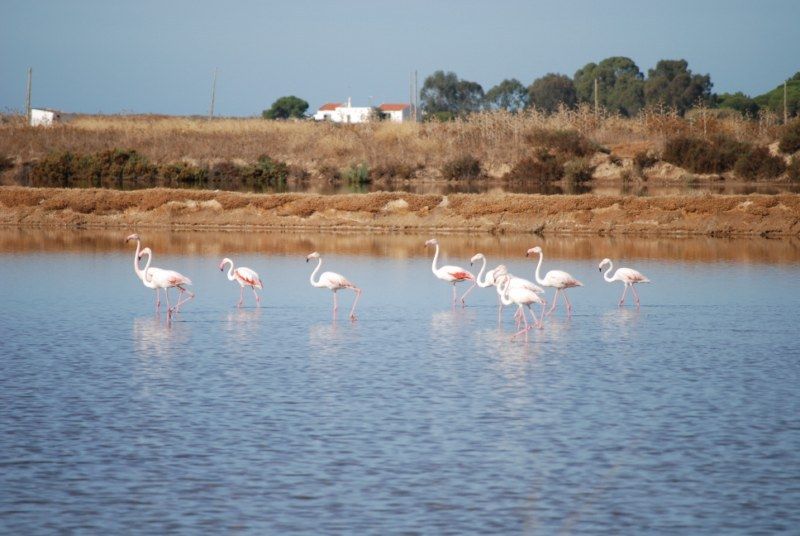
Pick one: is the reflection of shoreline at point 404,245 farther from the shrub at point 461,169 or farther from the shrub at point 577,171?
the shrub at point 461,169

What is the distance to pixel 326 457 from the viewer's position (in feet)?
30.1

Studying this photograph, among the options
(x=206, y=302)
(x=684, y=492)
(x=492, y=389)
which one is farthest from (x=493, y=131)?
(x=684, y=492)

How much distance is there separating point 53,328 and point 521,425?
7700mm

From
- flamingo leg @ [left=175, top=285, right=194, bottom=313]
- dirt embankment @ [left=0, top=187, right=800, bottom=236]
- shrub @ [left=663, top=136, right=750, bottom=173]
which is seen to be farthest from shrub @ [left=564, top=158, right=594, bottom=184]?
flamingo leg @ [left=175, top=285, right=194, bottom=313]

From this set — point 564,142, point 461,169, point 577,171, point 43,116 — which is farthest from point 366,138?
point 43,116

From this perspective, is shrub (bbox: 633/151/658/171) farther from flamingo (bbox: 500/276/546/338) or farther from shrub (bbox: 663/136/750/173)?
flamingo (bbox: 500/276/546/338)

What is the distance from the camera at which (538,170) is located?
47.2 m

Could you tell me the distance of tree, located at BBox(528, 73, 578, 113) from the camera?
4060 inches

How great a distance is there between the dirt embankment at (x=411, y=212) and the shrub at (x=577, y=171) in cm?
1307

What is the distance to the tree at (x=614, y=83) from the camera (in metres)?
96.7

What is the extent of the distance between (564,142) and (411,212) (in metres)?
19.0

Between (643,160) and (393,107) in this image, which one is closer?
(643,160)

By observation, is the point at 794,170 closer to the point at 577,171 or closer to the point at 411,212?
the point at 577,171

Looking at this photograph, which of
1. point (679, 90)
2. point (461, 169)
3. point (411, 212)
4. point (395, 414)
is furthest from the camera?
point (679, 90)
